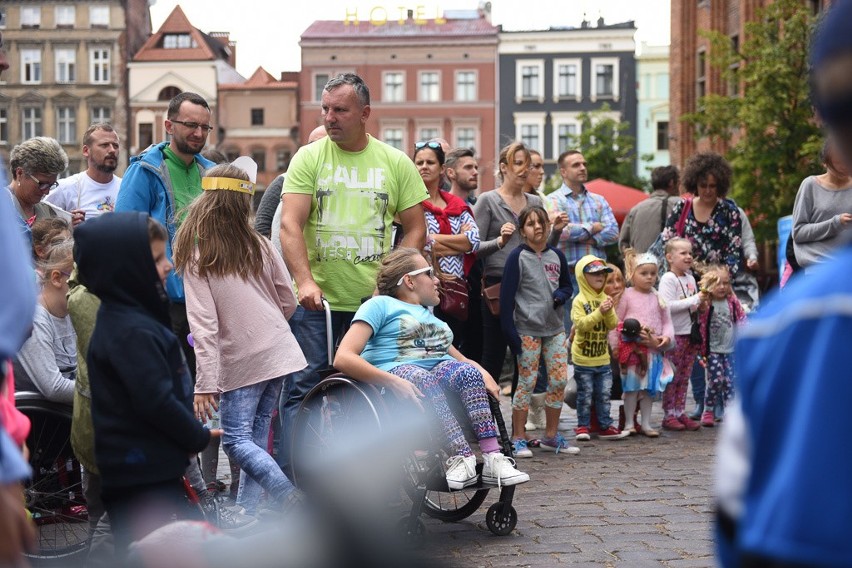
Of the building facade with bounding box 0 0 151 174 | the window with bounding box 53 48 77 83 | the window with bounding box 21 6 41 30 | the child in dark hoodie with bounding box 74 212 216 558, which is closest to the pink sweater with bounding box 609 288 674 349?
the child in dark hoodie with bounding box 74 212 216 558

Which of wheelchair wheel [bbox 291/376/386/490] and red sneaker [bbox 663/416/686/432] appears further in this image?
red sneaker [bbox 663/416/686/432]

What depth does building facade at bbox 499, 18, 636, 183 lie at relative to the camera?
74.3 meters

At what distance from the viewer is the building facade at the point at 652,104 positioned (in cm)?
7725

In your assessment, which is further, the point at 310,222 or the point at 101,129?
the point at 101,129

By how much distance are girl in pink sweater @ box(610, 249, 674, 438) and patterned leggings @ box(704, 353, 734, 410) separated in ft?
1.65

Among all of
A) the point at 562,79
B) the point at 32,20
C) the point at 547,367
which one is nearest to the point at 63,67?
the point at 32,20

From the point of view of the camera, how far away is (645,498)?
7156 millimetres

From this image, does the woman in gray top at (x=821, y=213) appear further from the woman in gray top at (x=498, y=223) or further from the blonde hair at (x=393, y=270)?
the blonde hair at (x=393, y=270)

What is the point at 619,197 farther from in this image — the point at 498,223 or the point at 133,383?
the point at 133,383

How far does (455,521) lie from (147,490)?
8.91 feet

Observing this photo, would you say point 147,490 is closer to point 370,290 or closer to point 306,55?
point 370,290

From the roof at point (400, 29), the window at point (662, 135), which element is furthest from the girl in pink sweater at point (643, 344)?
the window at point (662, 135)

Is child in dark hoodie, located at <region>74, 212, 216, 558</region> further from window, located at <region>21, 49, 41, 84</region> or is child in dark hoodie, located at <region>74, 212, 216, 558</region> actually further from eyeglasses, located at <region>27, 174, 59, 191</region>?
window, located at <region>21, 49, 41, 84</region>

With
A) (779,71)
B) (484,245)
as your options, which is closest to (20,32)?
(779,71)
